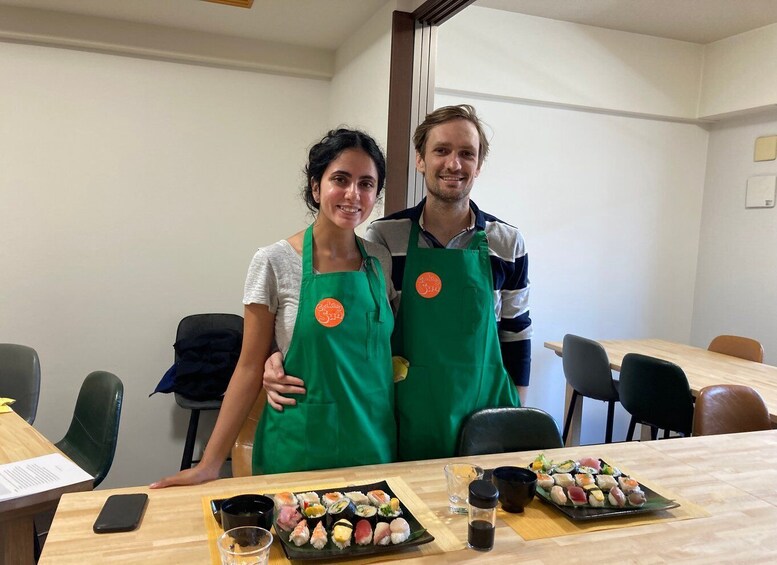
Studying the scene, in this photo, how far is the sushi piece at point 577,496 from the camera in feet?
3.93

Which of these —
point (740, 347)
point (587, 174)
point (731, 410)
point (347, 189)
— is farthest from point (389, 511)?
point (587, 174)

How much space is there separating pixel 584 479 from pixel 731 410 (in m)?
1.35

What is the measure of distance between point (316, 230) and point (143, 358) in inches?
92.9

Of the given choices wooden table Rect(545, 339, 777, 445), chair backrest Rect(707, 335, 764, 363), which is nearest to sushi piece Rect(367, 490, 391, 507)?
wooden table Rect(545, 339, 777, 445)

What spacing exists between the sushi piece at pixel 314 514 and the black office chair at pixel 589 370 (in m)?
2.58

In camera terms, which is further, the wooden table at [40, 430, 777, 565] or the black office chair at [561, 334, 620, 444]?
the black office chair at [561, 334, 620, 444]

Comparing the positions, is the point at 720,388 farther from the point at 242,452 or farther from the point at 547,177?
the point at 547,177

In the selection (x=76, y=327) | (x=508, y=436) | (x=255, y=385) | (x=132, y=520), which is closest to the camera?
(x=132, y=520)

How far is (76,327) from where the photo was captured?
3322 mm

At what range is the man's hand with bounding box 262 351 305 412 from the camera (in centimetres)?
142

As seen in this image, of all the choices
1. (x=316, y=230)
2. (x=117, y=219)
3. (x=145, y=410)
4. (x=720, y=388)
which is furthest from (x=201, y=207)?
(x=720, y=388)

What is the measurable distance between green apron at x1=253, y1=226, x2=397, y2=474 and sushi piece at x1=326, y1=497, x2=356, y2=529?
0.33 meters

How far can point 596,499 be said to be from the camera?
3.96ft

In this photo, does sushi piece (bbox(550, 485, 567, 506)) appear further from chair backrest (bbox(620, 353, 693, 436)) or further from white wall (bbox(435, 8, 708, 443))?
white wall (bbox(435, 8, 708, 443))
